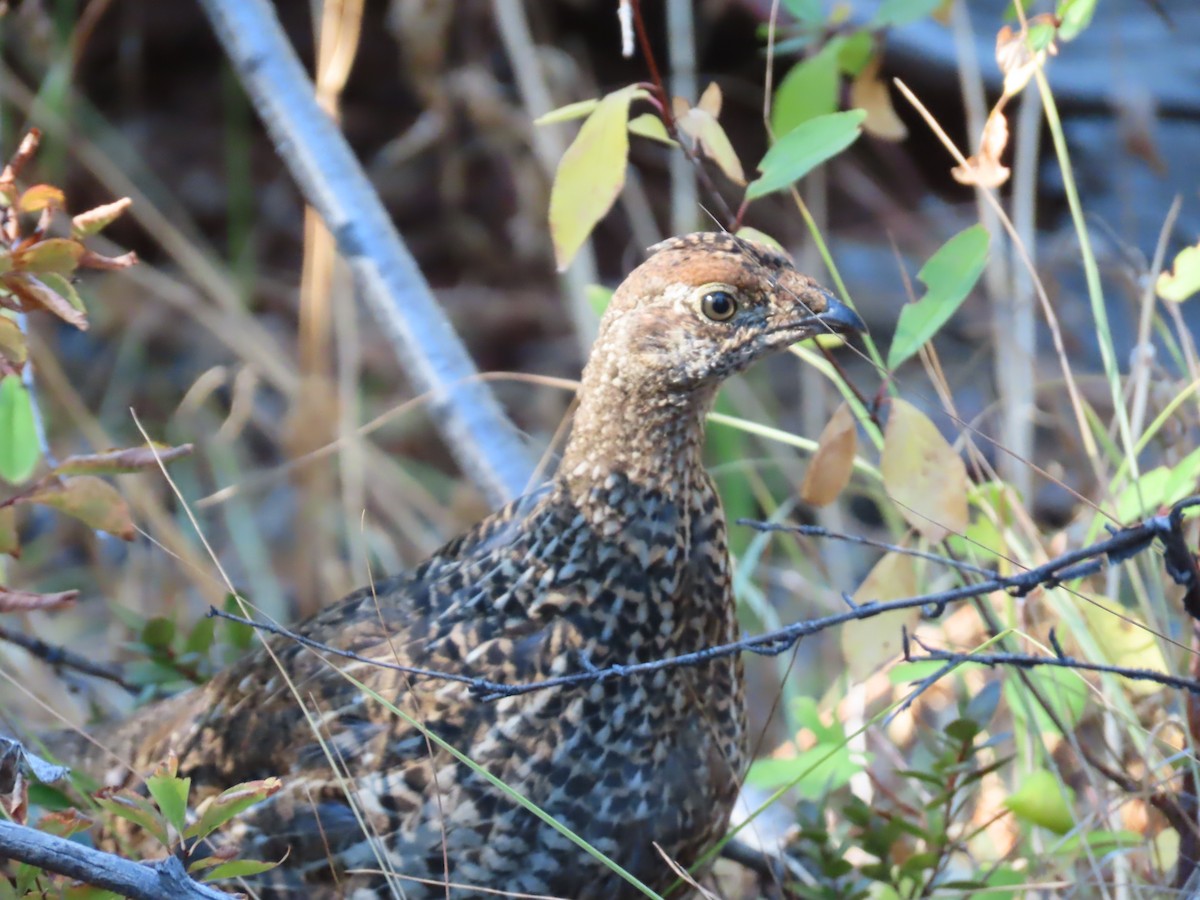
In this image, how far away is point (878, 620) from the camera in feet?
7.02

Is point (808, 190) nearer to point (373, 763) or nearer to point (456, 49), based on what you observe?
point (456, 49)

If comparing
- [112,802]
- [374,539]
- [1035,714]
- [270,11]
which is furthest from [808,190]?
[112,802]

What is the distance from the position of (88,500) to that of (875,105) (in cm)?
138

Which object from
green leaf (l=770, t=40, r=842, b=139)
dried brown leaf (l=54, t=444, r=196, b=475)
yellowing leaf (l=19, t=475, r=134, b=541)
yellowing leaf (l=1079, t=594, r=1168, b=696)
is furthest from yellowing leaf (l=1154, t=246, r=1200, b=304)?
yellowing leaf (l=19, t=475, r=134, b=541)

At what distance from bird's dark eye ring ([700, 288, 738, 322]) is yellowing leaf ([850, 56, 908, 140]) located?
0.49 metres

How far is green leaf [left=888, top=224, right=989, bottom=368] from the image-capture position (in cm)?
189

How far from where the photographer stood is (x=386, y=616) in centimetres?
221

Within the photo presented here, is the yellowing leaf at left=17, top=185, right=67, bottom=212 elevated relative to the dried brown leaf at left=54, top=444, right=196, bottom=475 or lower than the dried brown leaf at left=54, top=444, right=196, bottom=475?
elevated

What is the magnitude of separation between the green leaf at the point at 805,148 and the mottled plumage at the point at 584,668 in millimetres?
151

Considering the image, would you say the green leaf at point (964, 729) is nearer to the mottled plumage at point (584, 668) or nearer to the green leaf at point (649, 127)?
the mottled plumage at point (584, 668)

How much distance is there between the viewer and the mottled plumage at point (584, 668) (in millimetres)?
1969

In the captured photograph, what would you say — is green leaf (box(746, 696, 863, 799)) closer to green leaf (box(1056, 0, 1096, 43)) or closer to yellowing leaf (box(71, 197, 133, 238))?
green leaf (box(1056, 0, 1096, 43))

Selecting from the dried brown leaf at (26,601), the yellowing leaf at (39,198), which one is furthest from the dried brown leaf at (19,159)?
the dried brown leaf at (26,601)

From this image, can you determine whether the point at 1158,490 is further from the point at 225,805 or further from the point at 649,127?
the point at 225,805
